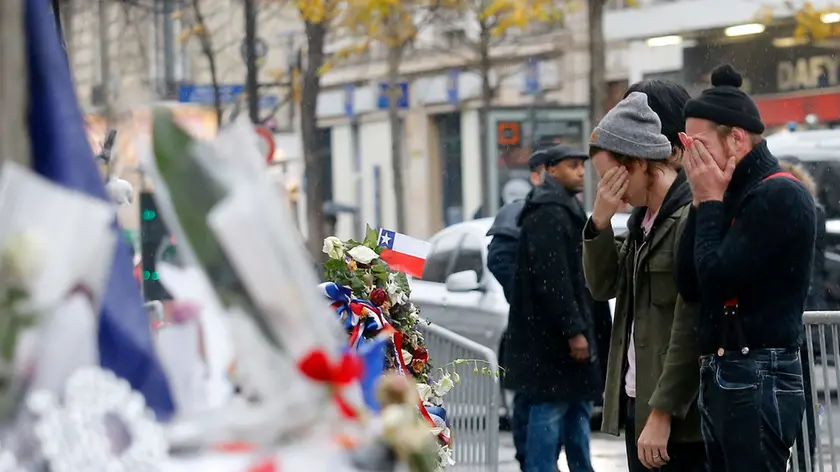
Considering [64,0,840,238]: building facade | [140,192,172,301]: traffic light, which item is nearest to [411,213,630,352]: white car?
[140,192,172,301]: traffic light

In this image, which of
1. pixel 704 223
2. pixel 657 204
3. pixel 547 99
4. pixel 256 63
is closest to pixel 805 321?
pixel 657 204

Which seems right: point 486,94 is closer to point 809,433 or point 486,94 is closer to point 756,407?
point 809,433

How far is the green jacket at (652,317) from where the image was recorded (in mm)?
4500

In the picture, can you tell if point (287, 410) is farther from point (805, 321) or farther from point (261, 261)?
point (805, 321)

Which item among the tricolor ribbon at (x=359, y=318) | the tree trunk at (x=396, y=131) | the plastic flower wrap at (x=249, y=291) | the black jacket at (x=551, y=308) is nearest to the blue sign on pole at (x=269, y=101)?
the tree trunk at (x=396, y=131)

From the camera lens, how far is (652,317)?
4730mm

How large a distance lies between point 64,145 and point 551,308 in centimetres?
575

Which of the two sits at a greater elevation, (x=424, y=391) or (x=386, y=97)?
(x=386, y=97)

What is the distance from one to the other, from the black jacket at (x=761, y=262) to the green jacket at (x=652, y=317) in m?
0.17

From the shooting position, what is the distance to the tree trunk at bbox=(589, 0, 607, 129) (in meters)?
22.3

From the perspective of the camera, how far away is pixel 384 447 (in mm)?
1838

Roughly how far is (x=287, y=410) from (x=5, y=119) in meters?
0.57

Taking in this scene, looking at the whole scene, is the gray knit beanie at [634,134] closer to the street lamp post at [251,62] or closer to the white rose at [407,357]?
the white rose at [407,357]

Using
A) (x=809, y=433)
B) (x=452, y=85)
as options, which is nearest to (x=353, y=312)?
(x=809, y=433)
